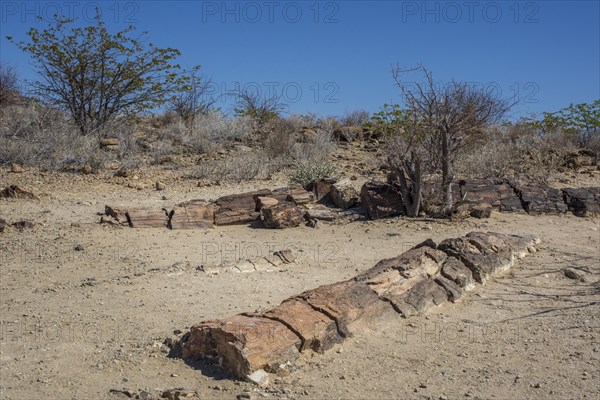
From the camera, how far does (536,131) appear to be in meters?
21.5

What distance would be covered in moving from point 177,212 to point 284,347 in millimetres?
5269

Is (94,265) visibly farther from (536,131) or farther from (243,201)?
(536,131)

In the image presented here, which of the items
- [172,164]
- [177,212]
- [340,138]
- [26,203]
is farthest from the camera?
[340,138]

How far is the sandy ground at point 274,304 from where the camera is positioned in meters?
4.50

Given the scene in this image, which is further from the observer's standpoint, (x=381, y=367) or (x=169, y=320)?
(x=169, y=320)

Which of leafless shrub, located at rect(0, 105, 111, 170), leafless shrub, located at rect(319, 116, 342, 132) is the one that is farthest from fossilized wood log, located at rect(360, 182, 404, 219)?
leafless shrub, located at rect(319, 116, 342, 132)

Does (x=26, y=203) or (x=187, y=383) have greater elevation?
(x=26, y=203)

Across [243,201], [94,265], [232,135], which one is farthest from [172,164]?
[94,265]

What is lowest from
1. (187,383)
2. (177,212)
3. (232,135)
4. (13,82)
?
(187,383)

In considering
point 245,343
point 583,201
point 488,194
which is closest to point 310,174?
point 488,194

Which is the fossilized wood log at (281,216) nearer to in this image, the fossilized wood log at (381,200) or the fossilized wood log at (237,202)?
the fossilized wood log at (237,202)

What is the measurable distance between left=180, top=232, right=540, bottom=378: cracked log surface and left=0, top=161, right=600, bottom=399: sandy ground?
12 centimetres

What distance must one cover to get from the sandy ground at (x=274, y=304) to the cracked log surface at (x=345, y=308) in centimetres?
12

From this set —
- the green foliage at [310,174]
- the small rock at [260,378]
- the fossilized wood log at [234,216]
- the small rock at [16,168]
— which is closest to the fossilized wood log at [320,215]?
the fossilized wood log at [234,216]
